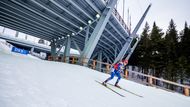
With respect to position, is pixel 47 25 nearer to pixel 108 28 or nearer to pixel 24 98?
pixel 108 28

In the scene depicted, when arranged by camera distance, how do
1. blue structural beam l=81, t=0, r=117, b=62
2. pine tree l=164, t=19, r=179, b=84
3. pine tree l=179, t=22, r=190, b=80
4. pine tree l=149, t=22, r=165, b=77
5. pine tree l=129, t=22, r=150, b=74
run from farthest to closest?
1. pine tree l=129, t=22, r=150, b=74
2. pine tree l=149, t=22, r=165, b=77
3. pine tree l=164, t=19, r=179, b=84
4. pine tree l=179, t=22, r=190, b=80
5. blue structural beam l=81, t=0, r=117, b=62

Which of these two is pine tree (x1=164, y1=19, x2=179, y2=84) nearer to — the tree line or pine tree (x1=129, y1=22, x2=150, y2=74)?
the tree line

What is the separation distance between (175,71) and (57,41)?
26.8 meters

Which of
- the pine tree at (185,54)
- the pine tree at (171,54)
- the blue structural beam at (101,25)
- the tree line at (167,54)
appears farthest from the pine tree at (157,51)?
the blue structural beam at (101,25)

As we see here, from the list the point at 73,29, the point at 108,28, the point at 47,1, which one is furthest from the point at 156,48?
the point at 47,1

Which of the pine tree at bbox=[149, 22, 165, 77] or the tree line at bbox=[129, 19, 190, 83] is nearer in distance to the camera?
the tree line at bbox=[129, 19, 190, 83]

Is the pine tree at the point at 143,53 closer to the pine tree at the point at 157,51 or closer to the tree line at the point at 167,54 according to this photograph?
the tree line at the point at 167,54

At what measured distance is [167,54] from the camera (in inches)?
1425

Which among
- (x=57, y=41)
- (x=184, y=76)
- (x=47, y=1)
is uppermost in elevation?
(x=47, y=1)

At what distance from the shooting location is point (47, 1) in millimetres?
16438

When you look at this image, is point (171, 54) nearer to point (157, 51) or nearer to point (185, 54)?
point (185, 54)

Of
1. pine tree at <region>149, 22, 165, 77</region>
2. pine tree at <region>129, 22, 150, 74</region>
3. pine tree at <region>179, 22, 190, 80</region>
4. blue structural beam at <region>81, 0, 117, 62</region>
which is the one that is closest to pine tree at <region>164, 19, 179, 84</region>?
pine tree at <region>179, 22, 190, 80</region>

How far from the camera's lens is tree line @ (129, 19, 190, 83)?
105 ft

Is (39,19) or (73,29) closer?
(39,19)
